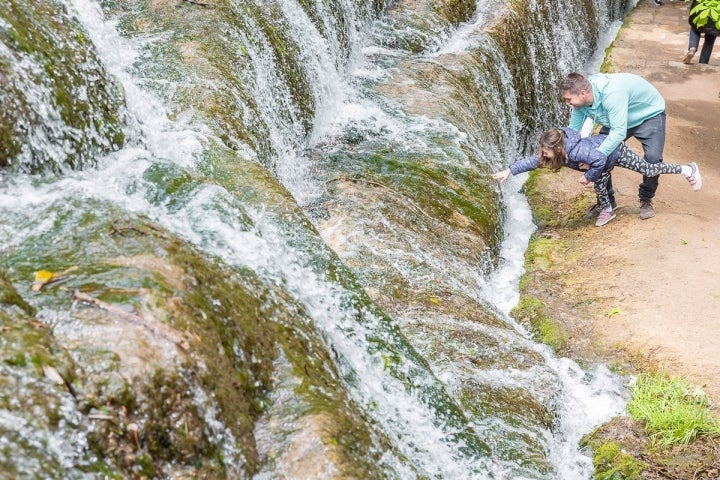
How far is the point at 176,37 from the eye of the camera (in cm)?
707

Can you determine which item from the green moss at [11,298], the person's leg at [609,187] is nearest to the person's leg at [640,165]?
the person's leg at [609,187]

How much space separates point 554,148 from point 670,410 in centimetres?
258

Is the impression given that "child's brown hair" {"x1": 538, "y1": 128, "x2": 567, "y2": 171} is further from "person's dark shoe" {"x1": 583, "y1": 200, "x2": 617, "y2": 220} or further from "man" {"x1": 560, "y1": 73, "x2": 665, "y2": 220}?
"person's dark shoe" {"x1": 583, "y1": 200, "x2": 617, "y2": 220}

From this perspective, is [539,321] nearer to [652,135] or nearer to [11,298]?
[652,135]

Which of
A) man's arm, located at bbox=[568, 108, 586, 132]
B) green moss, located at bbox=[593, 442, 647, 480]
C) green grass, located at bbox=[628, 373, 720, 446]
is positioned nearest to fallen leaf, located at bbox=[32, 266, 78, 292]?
green moss, located at bbox=[593, 442, 647, 480]

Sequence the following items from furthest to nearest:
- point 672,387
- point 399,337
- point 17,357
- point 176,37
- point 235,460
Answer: point 176,37, point 672,387, point 399,337, point 235,460, point 17,357

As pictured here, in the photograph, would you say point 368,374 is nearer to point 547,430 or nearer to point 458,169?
point 547,430

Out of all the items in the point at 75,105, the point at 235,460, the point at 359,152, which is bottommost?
the point at 359,152

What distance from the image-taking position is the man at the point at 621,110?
6852 millimetres

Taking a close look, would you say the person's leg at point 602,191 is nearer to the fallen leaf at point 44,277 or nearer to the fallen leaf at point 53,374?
the fallen leaf at point 44,277

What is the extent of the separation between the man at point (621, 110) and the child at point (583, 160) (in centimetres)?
13

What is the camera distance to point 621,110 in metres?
6.83

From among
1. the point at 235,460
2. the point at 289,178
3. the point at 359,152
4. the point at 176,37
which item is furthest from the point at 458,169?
the point at 235,460

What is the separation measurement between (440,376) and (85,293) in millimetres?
2604
